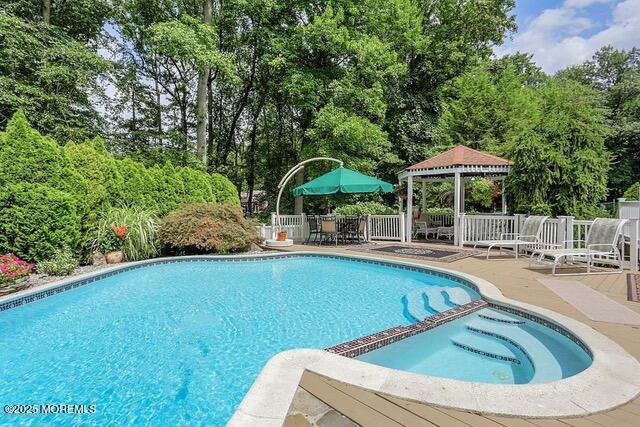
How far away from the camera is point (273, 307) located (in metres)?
5.47

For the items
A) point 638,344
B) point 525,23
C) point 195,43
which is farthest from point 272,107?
point 638,344

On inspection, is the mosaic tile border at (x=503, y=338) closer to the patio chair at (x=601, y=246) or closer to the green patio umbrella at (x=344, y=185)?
the patio chair at (x=601, y=246)

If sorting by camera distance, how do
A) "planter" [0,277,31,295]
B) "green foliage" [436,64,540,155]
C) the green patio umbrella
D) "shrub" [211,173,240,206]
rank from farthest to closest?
"green foliage" [436,64,540,155]
"shrub" [211,173,240,206]
the green patio umbrella
"planter" [0,277,31,295]

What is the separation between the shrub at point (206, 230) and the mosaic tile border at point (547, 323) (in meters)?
7.49

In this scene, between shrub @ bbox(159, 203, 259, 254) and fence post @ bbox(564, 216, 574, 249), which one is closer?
fence post @ bbox(564, 216, 574, 249)

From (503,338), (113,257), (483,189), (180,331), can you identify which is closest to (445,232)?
(483,189)

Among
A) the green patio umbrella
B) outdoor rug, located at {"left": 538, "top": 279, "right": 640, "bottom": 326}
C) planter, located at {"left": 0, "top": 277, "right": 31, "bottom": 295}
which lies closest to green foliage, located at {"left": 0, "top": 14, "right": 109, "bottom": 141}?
planter, located at {"left": 0, "top": 277, "right": 31, "bottom": 295}

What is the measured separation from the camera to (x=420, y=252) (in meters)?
9.33

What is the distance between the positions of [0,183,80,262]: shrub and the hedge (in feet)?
0.07

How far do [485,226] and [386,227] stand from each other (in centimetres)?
342

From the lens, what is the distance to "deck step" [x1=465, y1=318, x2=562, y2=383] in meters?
2.96

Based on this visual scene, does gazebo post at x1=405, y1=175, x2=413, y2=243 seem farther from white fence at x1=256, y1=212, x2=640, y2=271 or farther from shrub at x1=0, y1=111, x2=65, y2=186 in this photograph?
shrub at x1=0, y1=111, x2=65, y2=186

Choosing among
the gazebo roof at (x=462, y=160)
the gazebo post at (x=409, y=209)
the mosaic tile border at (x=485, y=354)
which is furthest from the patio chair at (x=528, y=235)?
the mosaic tile border at (x=485, y=354)

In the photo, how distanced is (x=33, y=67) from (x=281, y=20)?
1098 cm
